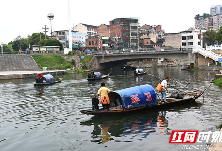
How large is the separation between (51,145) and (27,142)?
5.13 feet

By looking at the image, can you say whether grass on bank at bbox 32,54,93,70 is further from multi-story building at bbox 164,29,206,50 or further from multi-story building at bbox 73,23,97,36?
multi-story building at bbox 73,23,97,36

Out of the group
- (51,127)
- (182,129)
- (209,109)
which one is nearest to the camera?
(182,129)

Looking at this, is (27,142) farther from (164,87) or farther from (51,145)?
(164,87)

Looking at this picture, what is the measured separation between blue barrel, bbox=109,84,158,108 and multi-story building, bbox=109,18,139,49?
3504 inches

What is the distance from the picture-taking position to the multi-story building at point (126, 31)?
355 feet

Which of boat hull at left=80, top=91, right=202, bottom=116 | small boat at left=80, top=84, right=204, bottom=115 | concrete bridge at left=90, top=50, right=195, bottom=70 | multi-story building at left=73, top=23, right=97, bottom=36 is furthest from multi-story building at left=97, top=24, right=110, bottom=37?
small boat at left=80, top=84, right=204, bottom=115

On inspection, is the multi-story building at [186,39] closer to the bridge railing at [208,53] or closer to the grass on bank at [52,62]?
the bridge railing at [208,53]

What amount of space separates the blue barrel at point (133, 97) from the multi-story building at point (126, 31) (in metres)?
89.0

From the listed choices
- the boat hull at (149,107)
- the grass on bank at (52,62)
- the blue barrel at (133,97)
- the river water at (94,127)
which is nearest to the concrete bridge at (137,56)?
the grass on bank at (52,62)

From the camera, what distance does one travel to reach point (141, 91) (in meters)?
18.2

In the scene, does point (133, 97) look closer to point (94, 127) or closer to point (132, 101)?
point (132, 101)

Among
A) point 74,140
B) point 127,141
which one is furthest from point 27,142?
point 127,141

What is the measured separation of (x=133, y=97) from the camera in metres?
17.7

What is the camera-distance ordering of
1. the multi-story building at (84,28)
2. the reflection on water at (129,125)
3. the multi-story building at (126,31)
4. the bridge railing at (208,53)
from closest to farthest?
the reflection on water at (129,125), the bridge railing at (208,53), the multi-story building at (126,31), the multi-story building at (84,28)
